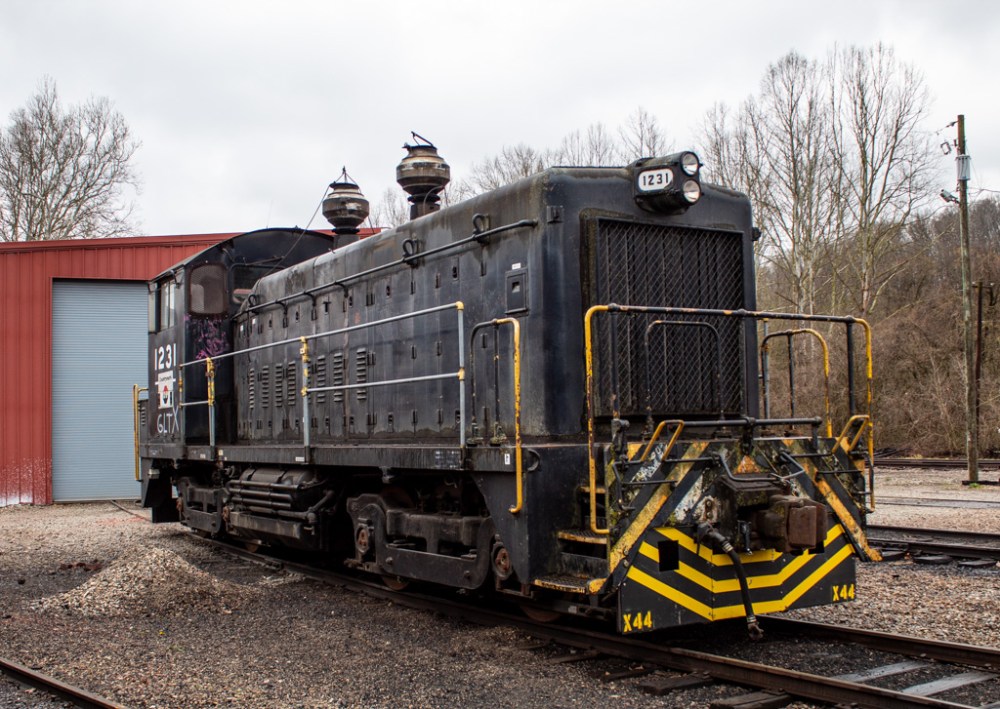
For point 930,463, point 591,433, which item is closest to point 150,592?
point 591,433

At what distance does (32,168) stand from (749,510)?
114ft

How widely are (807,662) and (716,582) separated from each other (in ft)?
2.13

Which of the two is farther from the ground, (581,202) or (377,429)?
(581,202)

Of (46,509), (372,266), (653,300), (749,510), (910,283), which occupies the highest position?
(910,283)

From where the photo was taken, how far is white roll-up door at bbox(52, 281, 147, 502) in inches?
714

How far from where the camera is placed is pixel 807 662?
5.29 m

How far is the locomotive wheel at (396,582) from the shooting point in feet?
24.7

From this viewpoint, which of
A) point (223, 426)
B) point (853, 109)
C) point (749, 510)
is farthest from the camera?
point (853, 109)

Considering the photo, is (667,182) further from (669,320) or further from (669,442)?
(669,442)

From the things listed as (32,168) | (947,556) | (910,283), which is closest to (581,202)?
(947,556)

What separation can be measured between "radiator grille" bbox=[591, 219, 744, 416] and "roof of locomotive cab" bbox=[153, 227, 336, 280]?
191 inches

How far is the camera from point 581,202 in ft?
19.8

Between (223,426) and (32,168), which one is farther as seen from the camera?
(32,168)

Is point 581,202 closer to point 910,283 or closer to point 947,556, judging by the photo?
point 947,556
